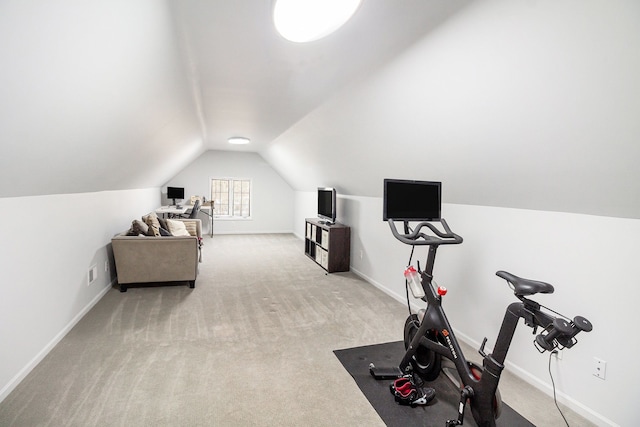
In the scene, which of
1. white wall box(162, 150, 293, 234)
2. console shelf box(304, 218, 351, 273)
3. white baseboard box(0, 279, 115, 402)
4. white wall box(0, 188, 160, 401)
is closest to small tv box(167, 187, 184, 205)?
white wall box(162, 150, 293, 234)

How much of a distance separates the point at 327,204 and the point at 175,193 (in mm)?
4380

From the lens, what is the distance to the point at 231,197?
8703 mm

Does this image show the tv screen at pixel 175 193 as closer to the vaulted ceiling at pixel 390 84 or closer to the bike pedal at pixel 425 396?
the vaulted ceiling at pixel 390 84

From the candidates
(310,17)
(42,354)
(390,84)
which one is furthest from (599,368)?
(42,354)

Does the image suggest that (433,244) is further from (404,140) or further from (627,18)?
(627,18)

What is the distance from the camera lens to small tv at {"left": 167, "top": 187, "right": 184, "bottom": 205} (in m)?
7.71

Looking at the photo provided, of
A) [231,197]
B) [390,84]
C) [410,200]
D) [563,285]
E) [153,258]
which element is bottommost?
[153,258]

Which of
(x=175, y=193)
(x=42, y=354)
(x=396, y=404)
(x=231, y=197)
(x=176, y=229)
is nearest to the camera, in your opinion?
(x=396, y=404)

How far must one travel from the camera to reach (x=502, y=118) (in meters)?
1.85

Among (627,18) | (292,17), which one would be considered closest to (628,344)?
(627,18)

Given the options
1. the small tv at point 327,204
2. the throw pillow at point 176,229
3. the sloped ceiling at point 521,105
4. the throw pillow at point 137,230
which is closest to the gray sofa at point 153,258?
the throw pillow at point 137,230

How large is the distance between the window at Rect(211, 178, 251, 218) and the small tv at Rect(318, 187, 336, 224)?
3669 millimetres

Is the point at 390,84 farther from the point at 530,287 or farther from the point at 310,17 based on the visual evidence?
the point at 530,287

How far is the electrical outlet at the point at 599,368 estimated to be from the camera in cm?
185
